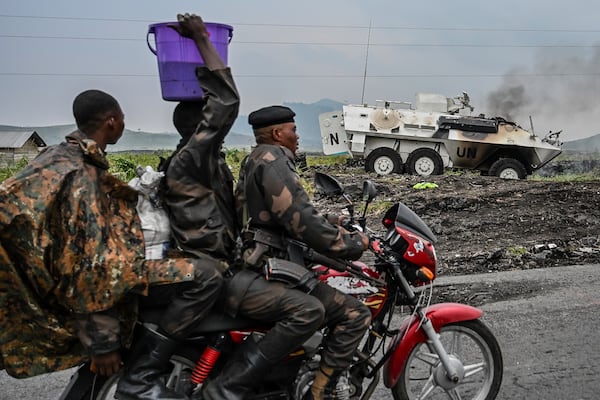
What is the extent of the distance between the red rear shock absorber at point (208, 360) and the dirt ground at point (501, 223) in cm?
389

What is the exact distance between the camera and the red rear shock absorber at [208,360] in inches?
132

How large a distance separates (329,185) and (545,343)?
2734 millimetres

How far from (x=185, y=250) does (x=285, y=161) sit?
660mm

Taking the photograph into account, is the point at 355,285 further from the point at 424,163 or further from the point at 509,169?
the point at 509,169

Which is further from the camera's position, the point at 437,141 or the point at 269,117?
the point at 437,141

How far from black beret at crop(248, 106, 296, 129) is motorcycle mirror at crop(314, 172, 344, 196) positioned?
14.6 inches

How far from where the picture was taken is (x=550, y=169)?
28406mm

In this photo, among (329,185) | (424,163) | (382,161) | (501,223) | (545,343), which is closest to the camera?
(329,185)

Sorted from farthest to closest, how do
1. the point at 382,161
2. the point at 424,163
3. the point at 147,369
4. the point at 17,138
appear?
the point at 17,138 → the point at 382,161 → the point at 424,163 → the point at 147,369

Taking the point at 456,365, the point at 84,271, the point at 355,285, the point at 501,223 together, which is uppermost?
the point at 84,271

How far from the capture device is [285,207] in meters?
3.28

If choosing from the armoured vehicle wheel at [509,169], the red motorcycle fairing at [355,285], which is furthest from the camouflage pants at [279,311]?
the armoured vehicle wheel at [509,169]

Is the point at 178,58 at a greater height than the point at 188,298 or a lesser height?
greater

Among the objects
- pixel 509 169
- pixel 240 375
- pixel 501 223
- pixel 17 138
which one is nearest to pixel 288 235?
pixel 240 375
